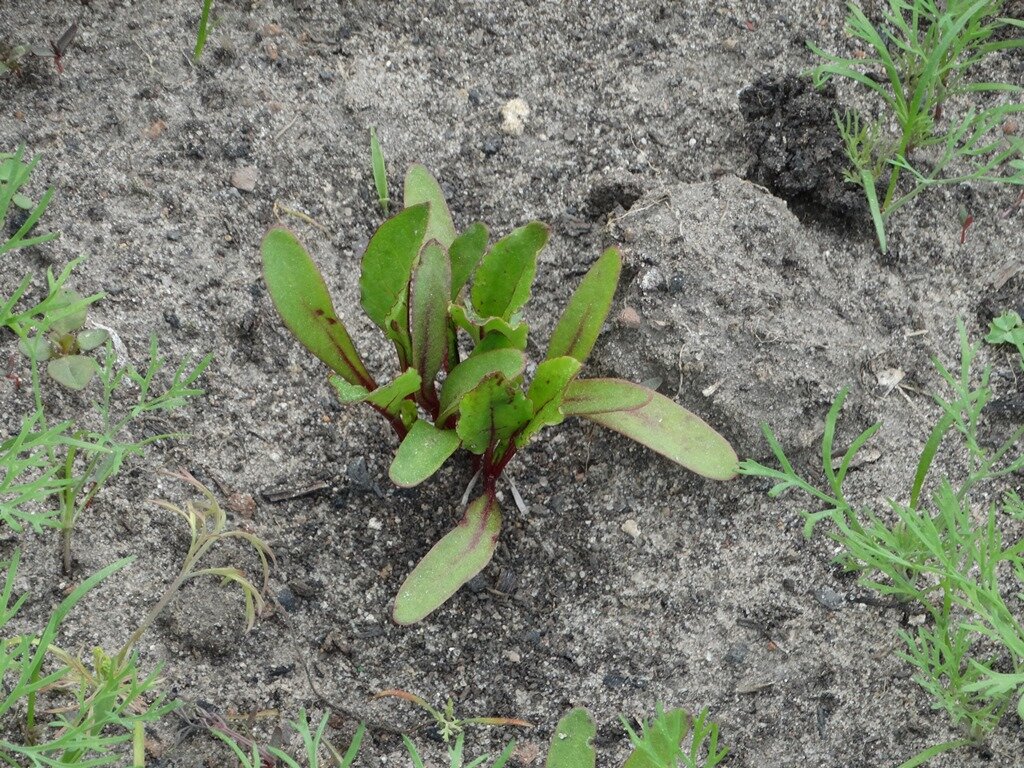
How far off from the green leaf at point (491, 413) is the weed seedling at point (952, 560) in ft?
1.37

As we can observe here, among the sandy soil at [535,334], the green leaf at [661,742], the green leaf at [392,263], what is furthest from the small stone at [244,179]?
the green leaf at [661,742]

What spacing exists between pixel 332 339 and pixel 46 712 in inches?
31.9

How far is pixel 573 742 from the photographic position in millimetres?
1846

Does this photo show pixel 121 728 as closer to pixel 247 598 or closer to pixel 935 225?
pixel 247 598

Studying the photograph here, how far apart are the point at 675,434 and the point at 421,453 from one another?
1.55ft

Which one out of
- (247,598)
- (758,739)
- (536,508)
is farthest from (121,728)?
(758,739)

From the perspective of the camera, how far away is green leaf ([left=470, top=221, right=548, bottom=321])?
1889 mm

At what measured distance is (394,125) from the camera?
2.35 m

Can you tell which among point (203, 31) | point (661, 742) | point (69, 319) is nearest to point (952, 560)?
point (661, 742)

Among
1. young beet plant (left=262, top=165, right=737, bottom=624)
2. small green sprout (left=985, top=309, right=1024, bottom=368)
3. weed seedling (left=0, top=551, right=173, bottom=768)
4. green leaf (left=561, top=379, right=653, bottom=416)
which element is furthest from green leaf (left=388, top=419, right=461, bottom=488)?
small green sprout (left=985, top=309, right=1024, bottom=368)

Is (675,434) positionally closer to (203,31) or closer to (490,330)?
(490,330)

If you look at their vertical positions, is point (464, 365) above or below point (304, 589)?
above

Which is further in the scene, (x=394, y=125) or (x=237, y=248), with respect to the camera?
(x=394, y=125)

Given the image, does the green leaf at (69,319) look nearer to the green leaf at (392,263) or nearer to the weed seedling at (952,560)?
the green leaf at (392,263)
